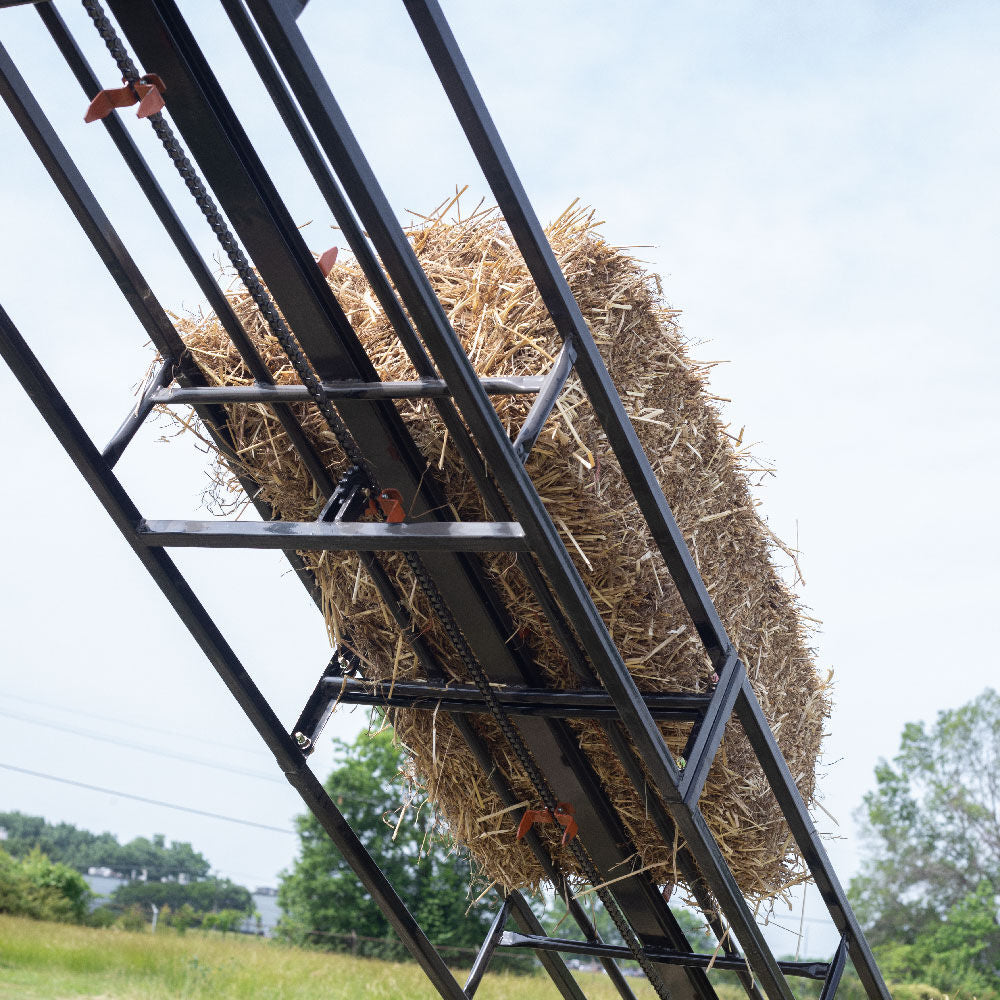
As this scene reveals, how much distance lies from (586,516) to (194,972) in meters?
6.12

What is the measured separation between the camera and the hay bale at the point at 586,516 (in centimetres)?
196

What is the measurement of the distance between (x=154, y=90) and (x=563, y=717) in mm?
1370

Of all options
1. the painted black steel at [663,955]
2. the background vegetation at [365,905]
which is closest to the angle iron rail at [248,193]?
the painted black steel at [663,955]

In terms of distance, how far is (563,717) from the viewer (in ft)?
7.29

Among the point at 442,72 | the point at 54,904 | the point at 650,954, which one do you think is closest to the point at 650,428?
the point at 442,72

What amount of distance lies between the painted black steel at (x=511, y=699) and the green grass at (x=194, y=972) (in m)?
4.97

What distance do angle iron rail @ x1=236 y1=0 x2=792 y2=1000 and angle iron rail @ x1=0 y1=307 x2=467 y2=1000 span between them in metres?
0.77

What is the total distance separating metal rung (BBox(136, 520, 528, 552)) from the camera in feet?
5.78

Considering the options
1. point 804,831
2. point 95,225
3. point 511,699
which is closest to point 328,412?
point 95,225

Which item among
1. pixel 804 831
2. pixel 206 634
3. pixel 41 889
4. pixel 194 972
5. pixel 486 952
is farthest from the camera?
pixel 41 889

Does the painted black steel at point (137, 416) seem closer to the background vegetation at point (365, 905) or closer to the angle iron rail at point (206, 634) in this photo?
the angle iron rail at point (206, 634)

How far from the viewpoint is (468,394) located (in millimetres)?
1643

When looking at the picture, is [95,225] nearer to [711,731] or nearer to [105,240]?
[105,240]

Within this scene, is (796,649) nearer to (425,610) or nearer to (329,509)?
(425,610)
